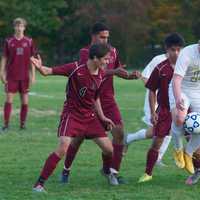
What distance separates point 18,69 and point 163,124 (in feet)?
21.2

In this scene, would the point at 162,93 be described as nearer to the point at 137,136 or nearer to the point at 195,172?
the point at 195,172

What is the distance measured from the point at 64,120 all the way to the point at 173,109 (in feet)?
4.39

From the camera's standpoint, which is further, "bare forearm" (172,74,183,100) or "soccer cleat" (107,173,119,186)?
"soccer cleat" (107,173,119,186)

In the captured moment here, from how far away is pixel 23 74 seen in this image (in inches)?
608

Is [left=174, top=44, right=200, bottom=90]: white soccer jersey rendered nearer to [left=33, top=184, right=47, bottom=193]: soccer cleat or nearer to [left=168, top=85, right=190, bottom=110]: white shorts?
[left=168, top=85, right=190, bottom=110]: white shorts

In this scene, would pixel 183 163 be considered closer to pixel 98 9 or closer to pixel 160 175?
pixel 160 175

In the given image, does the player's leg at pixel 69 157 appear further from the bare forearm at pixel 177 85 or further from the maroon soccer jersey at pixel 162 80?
the bare forearm at pixel 177 85

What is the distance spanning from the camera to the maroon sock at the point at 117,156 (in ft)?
31.5

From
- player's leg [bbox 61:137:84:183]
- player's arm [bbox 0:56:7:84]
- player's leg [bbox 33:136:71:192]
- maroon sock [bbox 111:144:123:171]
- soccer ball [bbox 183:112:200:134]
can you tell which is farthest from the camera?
player's arm [bbox 0:56:7:84]

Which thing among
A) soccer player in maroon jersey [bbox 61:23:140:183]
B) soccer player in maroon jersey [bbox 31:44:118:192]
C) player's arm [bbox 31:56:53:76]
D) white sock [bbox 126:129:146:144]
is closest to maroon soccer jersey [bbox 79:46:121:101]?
soccer player in maroon jersey [bbox 61:23:140:183]

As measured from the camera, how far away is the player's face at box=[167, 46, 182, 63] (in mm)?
9352

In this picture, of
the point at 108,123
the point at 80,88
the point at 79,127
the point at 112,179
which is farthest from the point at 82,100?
the point at 112,179

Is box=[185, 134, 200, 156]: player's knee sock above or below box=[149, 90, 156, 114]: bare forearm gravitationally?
below

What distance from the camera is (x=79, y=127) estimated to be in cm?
880
